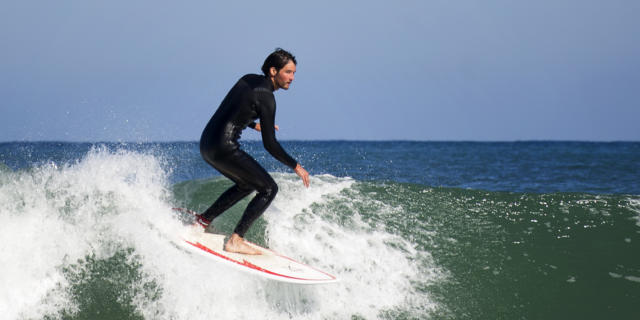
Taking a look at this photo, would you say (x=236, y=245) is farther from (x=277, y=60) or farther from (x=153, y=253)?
(x=277, y=60)

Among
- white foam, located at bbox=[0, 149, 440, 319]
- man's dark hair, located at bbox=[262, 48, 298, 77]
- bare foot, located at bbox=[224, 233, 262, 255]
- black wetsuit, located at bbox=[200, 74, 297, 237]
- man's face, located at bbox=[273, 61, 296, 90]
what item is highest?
man's dark hair, located at bbox=[262, 48, 298, 77]

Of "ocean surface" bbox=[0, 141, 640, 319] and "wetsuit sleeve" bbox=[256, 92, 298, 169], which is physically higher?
"wetsuit sleeve" bbox=[256, 92, 298, 169]

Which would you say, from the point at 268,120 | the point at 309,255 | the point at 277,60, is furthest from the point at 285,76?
the point at 309,255

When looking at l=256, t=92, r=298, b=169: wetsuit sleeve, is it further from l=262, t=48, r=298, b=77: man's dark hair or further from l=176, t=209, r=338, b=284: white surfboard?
l=176, t=209, r=338, b=284: white surfboard

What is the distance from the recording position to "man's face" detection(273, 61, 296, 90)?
4434mm

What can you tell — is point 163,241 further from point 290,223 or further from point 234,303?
point 290,223

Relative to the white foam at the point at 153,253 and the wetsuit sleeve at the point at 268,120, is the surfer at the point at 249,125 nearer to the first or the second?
the wetsuit sleeve at the point at 268,120

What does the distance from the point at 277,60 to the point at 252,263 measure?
1747 mm

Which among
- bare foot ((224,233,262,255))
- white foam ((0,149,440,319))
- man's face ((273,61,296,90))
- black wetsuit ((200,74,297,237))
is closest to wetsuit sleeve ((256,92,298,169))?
black wetsuit ((200,74,297,237))

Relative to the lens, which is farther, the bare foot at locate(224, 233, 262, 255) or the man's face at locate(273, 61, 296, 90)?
the bare foot at locate(224, 233, 262, 255)

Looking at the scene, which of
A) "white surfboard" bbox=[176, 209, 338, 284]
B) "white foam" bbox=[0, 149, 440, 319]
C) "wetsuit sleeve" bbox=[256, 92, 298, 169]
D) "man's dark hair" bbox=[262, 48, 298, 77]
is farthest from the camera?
"white foam" bbox=[0, 149, 440, 319]

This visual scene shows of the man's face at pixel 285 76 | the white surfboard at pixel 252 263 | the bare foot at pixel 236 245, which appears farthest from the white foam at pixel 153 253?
the man's face at pixel 285 76

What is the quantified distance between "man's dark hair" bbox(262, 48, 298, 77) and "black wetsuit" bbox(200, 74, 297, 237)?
12cm

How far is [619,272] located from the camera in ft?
19.6
